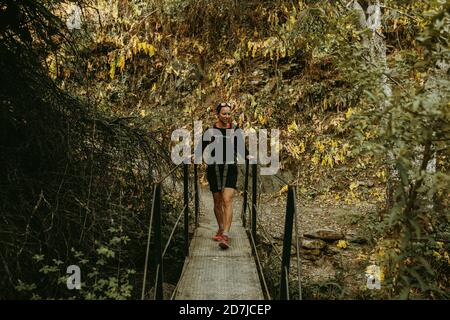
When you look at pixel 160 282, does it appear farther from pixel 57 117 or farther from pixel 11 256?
pixel 57 117

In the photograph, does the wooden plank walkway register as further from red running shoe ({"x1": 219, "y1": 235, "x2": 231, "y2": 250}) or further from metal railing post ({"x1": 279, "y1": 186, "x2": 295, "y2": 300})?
metal railing post ({"x1": 279, "y1": 186, "x2": 295, "y2": 300})

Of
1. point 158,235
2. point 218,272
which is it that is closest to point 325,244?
point 218,272

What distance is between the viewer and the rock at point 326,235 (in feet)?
27.7

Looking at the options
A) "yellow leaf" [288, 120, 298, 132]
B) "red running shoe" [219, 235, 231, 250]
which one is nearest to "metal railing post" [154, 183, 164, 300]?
"red running shoe" [219, 235, 231, 250]

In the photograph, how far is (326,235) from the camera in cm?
848

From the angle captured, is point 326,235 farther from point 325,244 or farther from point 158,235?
point 158,235

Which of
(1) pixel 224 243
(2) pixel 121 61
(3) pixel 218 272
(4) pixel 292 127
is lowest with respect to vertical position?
(3) pixel 218 272

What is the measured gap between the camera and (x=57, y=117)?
5.06 metres

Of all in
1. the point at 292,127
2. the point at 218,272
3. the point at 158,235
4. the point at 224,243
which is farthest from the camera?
the point at 292,127

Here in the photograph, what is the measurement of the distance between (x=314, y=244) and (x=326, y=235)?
0.35 m

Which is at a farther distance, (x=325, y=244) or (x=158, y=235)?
(x=325, y=244)
